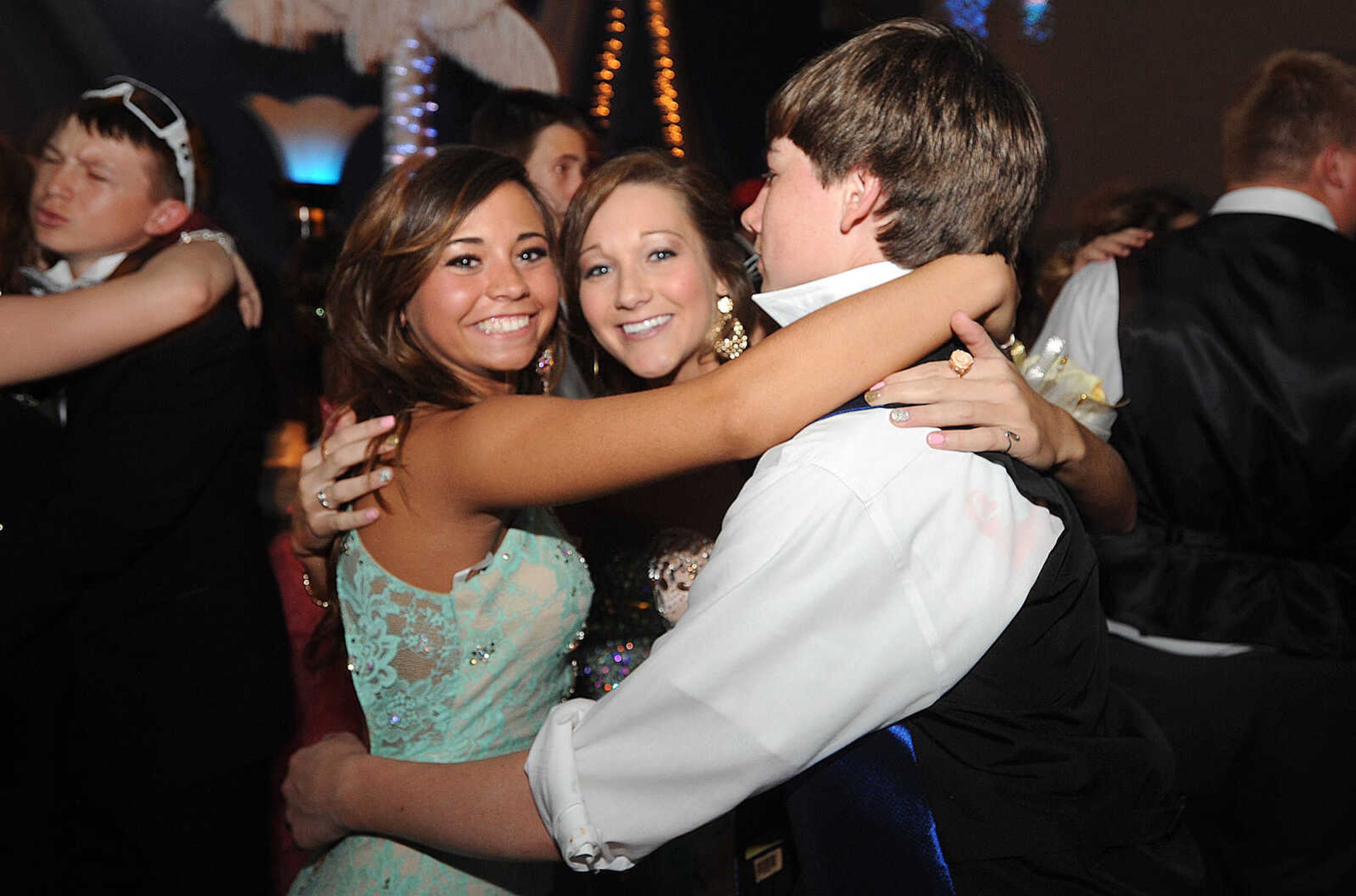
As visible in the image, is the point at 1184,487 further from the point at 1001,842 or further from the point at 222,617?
the point at 222,617

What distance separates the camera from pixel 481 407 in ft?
4.50

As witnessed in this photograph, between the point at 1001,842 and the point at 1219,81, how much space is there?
446cm

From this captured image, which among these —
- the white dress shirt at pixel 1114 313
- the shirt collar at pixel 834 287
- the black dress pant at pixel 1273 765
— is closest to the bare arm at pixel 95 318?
the shirt collar at pixel 834 287

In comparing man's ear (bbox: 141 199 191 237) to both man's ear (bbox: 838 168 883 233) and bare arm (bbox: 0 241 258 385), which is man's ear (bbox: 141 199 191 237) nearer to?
bare arm (bbox: 0 241 258 385)

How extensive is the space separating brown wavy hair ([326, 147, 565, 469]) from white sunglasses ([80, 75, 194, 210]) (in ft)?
1.58

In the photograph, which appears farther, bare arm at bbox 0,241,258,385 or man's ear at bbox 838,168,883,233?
bare arm at bbox 0,241,258,385

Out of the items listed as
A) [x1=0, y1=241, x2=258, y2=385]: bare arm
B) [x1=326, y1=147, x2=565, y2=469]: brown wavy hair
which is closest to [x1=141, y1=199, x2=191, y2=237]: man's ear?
[x1=0, y1=241, x2=258, y2=385]: bare arm

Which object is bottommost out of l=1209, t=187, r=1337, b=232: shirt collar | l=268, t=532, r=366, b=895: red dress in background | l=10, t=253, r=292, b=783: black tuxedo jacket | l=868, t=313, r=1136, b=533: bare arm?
l=268, t=532, r=366, b=895: red dress in background

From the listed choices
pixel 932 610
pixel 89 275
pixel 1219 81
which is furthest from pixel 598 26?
pixel 932 610

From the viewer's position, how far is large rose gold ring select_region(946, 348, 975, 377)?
3.68 ft

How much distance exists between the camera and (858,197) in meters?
1.17

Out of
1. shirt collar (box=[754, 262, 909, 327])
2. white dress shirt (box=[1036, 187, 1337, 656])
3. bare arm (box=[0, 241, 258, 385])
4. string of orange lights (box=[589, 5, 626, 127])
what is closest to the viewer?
shirt collar (box=[754, 262, 909, 327])

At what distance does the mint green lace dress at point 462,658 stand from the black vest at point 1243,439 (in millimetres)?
1304

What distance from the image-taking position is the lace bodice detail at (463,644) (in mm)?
1488
